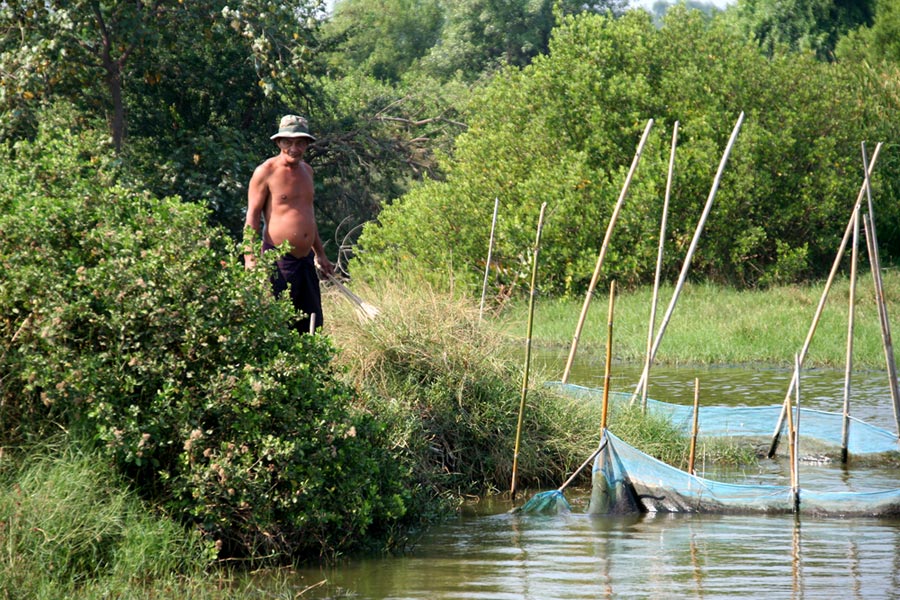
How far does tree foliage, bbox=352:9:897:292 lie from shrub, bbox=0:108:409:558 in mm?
11033

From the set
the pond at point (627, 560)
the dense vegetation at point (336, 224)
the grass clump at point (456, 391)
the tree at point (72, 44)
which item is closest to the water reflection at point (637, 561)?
the pond at point (627, 560)

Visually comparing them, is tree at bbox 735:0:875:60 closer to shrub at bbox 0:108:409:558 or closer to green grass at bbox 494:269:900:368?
green grass at bbox 494:269:900:368

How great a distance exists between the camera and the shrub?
5.31m

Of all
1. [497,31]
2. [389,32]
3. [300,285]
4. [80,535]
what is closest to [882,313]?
[300,285]

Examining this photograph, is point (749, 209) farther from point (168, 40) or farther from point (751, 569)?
point (751, 569)

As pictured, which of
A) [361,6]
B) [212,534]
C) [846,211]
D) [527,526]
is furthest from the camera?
[361,6]

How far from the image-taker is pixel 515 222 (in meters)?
17.1

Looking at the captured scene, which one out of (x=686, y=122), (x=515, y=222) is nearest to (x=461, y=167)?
(x=515, y=222)

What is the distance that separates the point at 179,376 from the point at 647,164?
40.2ft

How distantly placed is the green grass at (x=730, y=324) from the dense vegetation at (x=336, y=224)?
0.87 metres

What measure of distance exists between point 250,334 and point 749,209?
13443mm

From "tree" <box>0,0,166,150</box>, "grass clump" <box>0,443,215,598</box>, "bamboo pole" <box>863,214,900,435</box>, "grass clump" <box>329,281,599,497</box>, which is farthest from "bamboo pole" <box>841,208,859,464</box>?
"tree" <box>0,0,166,150</box>

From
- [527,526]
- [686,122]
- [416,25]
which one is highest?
[416,25]

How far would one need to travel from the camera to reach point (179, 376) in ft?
17.9
